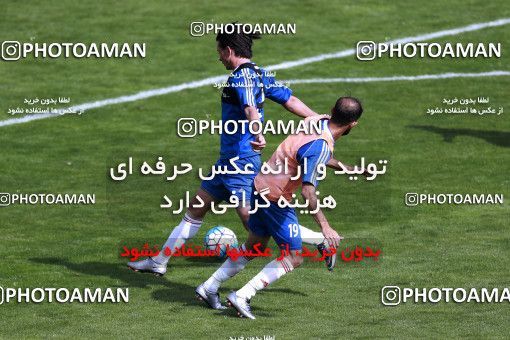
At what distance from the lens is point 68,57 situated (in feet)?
101

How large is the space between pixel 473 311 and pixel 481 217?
5.38 metres

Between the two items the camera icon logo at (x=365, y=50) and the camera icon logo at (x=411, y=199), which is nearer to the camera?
the camera icon logo at (x=411, y=199)

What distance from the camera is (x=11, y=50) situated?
102 ft

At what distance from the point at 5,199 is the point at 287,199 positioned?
27.3ft

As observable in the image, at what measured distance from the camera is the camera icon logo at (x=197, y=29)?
31906 mm

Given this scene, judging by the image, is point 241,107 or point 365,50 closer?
point 241,107

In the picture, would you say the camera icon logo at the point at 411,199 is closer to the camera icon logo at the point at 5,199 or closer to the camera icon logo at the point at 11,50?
the camera icon logo at the point at 5,199

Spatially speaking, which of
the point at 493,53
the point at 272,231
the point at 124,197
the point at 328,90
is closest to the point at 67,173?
the point at 124,197

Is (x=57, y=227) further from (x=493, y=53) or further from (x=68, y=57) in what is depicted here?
(x=493, y=53)

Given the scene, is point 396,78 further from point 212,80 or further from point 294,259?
point 294,259

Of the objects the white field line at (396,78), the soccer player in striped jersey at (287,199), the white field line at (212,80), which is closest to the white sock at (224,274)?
the soccer player in striped jersey at (287,199)

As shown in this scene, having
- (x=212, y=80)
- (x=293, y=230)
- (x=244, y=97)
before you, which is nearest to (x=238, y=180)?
(x=244, y=97)

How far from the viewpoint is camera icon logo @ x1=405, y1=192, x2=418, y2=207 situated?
20.9m

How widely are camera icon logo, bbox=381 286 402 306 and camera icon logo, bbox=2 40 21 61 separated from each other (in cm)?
1699
